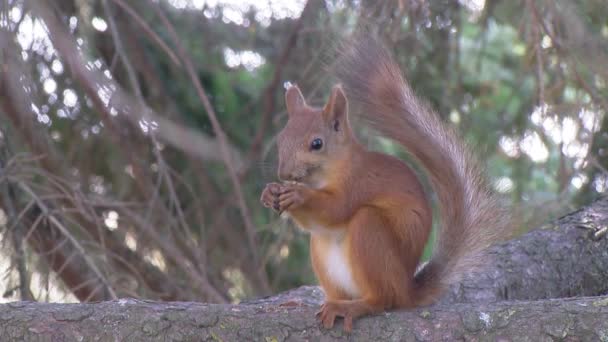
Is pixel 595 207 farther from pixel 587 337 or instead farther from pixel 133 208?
pixel 133 208

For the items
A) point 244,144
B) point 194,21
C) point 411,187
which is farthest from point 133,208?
point 411,187

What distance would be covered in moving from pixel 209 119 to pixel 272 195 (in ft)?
4.00

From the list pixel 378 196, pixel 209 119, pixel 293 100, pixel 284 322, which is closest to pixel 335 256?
pixel 378 196

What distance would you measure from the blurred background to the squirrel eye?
0.80ft

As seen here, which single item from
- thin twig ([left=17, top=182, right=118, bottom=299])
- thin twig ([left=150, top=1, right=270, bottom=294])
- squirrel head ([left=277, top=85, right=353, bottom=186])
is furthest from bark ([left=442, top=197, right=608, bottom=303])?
thin twig ([left=17, top=182, right=118, bottom=299])

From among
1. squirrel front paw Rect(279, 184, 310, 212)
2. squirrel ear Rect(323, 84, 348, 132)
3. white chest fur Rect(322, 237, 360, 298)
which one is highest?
squirrel ear Rect(323, 84, 348, 132)

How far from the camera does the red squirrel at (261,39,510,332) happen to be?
1999 millimetres

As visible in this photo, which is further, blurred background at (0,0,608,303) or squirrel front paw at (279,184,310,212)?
blurred background at (0,0,608,303)

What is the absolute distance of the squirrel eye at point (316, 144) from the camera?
2076 millimetres

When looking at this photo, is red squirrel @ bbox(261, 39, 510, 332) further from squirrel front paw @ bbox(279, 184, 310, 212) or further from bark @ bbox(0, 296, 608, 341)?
bark @ bbox(0, 296, 608, 341)

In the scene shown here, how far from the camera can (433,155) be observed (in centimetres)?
211

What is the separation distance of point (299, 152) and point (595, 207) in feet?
3.28

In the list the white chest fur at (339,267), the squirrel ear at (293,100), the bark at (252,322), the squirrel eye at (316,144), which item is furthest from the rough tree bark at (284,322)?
the squirrel ear at (293,100)

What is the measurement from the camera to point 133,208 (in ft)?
10.3
